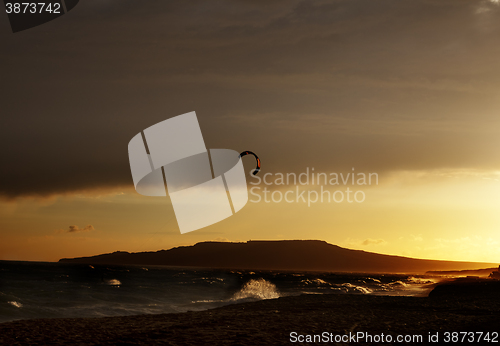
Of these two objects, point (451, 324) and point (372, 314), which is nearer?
point (451, 324)

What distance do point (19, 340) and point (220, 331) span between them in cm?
592

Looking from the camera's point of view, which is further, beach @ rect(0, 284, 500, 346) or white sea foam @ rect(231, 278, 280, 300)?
white sea foam @ rect(231, 278, 280, 300)

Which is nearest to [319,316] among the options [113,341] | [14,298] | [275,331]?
[275,331]

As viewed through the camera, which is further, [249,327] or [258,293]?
[258,293]

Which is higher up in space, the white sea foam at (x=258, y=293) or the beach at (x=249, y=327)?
the beach at (x=249, y=327)

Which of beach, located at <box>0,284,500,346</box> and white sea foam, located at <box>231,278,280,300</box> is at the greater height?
beach, located at <box>0,284,500,346</box>

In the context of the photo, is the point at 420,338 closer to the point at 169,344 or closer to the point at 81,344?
the point at 169,344

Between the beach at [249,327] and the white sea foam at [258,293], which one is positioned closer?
the beach at [249,327]

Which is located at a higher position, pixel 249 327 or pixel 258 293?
pixel 249 327

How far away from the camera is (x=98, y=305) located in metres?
22.8

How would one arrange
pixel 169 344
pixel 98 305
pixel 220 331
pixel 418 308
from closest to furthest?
pixel 169 344 < pixel 220 331 < pixel 418 308 < pixel 98 305

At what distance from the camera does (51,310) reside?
20375 millimetres

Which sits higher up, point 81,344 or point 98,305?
point 81,344

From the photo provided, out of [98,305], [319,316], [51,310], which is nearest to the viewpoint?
[319,316]
